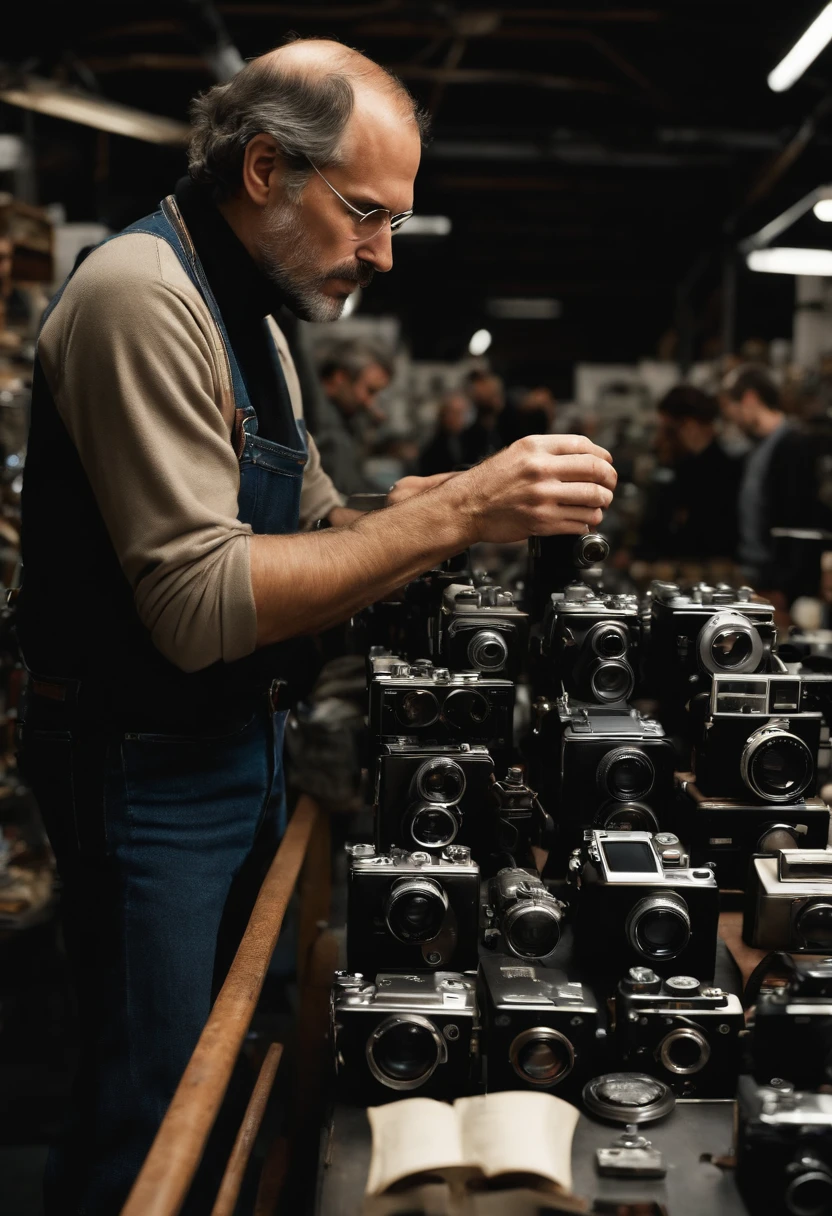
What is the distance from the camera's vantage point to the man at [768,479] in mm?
5336

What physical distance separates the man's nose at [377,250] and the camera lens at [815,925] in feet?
3.47

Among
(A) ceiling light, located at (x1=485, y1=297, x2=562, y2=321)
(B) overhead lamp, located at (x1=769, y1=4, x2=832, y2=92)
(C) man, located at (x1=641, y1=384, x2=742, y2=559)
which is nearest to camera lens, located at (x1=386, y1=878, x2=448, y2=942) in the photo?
(B) overhead lamp, located at (x1=769, y1=4, x2=832, y2=92)

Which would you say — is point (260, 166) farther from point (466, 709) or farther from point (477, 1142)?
point (477, 1142)

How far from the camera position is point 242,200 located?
1699 millimetres

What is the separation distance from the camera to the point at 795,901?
5.55 ft

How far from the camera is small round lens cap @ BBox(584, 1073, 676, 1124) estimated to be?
1428mm

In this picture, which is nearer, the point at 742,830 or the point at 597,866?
the point at 597,866

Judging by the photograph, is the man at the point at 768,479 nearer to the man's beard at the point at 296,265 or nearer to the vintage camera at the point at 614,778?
the vintage camera at the point at 614,778

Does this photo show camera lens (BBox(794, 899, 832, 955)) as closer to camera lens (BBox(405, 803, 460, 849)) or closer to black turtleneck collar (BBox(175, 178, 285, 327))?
camera lens (BBox(405, 803, 460, 849))

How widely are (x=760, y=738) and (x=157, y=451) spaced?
109 centimetres

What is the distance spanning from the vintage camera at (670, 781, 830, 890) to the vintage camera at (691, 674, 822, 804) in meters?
0.02

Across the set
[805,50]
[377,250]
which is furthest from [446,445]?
[377,250]

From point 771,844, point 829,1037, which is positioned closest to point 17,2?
point 771,844

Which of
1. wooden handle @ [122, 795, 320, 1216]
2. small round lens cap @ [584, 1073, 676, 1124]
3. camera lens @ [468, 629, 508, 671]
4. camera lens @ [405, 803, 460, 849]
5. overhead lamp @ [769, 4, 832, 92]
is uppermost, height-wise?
overhead lamp @ [769, 4, 832, 92]
